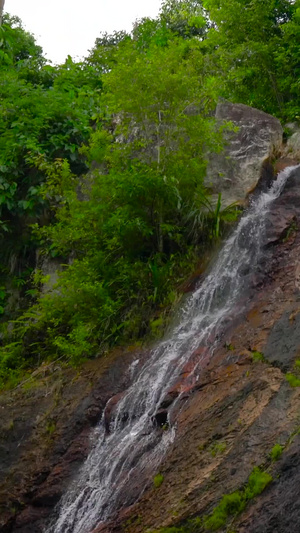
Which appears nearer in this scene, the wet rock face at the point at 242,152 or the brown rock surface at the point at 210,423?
the brown rock surface at the point at 210,423

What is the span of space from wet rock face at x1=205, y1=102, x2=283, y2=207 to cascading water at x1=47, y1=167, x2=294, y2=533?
52.7 inches

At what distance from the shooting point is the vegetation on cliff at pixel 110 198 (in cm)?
1108

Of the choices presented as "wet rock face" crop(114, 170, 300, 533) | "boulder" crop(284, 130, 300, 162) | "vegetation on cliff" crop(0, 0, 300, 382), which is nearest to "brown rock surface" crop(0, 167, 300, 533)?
"wet rock face" crop(114, 170, 300, 533)

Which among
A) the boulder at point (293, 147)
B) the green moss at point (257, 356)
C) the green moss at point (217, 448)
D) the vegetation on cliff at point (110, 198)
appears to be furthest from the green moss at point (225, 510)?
the boulder at point (293, 147)

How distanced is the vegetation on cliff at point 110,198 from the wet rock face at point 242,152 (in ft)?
1.26

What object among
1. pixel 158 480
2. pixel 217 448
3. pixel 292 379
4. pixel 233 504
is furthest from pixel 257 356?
pixel 233 504

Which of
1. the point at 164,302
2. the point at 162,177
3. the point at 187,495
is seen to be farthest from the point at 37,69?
the point at 187,495

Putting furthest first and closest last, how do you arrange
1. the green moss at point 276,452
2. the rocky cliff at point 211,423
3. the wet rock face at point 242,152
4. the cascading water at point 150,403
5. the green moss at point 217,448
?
the wet rock face at point 242,152 → the cascading water at point 150,403 → the green moss at point 217,448 → the rocky cliff at point 211,423 → the green moss at point 276,452

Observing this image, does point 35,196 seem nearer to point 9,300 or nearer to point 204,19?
point 9,300

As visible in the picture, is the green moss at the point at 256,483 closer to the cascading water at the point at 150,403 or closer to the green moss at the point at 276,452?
the green moss at the point at 276,452

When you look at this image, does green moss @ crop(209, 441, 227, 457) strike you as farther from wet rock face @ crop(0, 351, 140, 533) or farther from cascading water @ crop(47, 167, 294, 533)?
wet rock face @ crop(0, 351, 140, 533)

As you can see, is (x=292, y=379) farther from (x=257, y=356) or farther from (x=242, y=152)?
(x=242, y=152)

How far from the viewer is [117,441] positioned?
8.42 m

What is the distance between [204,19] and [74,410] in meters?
15.0
